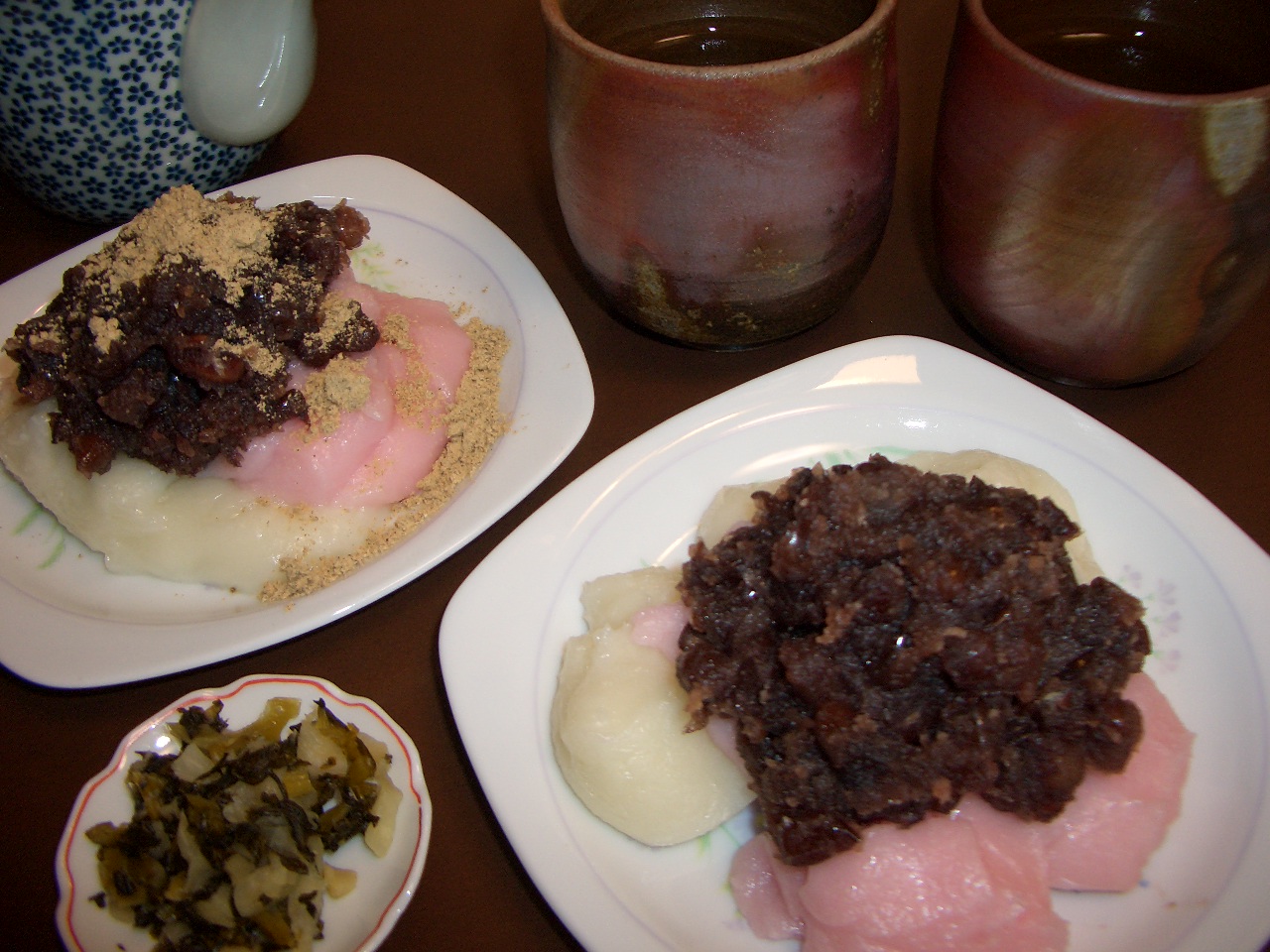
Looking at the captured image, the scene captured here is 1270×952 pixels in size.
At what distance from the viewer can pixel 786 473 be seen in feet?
5.02

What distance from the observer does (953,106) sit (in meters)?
1.48

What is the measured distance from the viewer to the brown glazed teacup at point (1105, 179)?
1.25 metres

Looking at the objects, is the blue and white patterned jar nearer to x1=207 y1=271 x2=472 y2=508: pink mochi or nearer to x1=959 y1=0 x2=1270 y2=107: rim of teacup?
x1=207 y1=271 x2=472 y2=508: pink mochi

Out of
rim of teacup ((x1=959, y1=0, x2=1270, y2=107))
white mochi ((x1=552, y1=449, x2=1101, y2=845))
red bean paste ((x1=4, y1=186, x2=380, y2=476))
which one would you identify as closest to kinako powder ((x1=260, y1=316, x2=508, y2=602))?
red bean paste ((x1=4, y1=186, x2=380, y2=476))

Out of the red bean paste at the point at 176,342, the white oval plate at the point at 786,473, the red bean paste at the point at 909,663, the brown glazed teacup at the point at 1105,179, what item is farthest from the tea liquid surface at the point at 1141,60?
the red bean paste at the point at 176,342

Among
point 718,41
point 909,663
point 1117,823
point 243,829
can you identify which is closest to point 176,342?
point 243,829

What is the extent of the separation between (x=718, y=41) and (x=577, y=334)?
2.13 ft

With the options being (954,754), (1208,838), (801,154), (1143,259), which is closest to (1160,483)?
→ (1143,259)

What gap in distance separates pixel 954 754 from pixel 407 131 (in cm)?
221

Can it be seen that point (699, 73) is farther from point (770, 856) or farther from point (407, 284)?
point (770, 856)

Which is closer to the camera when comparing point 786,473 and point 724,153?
point 724,153

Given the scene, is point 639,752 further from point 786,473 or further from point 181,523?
point 181,523

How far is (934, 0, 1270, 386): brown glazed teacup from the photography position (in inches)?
49.3

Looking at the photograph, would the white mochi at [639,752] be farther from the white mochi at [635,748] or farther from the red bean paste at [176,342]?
the red bean paste at [176,342]
